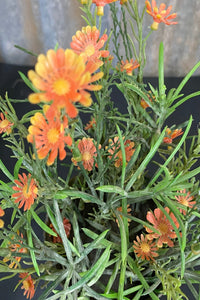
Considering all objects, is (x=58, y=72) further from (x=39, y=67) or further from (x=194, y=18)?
(x=194, y=18)

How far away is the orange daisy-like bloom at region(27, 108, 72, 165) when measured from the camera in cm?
22

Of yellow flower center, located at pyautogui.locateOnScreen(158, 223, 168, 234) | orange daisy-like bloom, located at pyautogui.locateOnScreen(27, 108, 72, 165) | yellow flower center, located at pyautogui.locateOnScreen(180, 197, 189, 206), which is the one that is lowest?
yellow flower center, located at pyautogui.locateOnScreen(158, 223, 168, 234)

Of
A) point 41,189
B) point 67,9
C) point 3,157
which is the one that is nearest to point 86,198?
point 41,189

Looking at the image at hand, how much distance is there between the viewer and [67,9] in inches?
36.9

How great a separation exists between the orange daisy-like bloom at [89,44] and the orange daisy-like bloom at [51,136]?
10 cm

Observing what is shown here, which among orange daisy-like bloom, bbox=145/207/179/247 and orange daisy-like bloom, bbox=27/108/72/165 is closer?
orange daisy-like bloom, bbox=27/108/72/165

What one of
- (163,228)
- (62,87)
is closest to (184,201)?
(163,228)

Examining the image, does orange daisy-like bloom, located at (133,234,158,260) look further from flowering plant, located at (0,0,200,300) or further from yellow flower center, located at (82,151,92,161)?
yellow flower center, located at (82,151,92,161)

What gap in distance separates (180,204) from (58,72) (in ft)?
0.78

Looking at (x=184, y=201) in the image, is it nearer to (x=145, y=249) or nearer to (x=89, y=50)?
(x=145, y=249)

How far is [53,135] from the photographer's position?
0.23 meters

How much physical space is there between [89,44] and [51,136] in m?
0.14

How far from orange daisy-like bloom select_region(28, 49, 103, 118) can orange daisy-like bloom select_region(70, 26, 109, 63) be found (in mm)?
118

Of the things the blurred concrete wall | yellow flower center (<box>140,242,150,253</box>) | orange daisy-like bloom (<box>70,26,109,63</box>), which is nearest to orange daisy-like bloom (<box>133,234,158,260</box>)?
yellow flower center (<box>140,242,150,253</box>)
